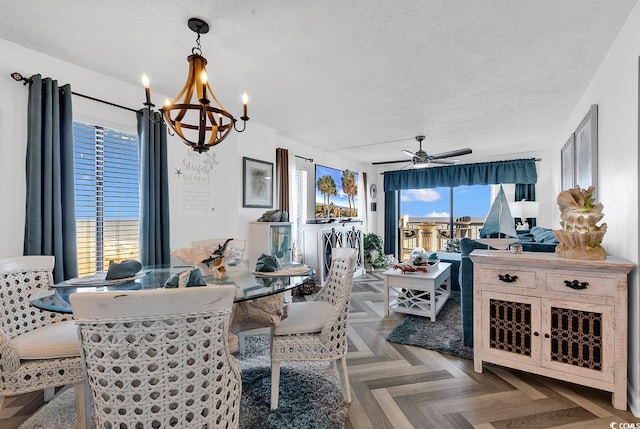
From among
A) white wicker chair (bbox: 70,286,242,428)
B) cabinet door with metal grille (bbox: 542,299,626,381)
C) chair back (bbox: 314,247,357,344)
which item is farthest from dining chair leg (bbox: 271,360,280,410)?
cabinet door with metal grille (bbox: 542,299,626,381)

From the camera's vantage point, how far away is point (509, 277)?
2.11 metres

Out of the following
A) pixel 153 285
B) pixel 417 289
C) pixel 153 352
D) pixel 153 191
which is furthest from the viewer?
pixel 417 289

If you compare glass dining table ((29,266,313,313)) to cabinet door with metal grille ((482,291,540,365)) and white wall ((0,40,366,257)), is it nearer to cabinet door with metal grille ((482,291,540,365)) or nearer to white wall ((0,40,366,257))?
white wall ((0,40,366,257))

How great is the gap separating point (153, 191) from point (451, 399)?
2.78 metres

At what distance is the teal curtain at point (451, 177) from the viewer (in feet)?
18.6

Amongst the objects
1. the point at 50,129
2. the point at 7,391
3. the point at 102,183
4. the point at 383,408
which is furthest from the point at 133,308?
the point at 102,183

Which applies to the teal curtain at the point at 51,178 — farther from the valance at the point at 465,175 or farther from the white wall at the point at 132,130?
the valance at the point at 465,175

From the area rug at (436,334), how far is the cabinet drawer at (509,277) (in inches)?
28.2

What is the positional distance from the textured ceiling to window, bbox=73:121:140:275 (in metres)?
0.57

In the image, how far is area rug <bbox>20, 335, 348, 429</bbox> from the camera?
1677 millimetres

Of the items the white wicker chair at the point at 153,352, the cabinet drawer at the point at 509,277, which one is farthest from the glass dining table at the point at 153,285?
the cabinet drawer at the point at 509,277

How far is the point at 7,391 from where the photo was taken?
1414 mm

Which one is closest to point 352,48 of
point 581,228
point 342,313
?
point 342,313

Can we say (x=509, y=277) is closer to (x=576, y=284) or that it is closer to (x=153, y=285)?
(x=576, y=284)
